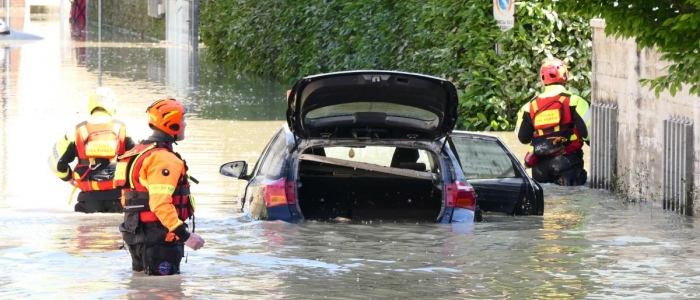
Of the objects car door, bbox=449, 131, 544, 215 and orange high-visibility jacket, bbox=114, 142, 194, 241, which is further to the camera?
car door, bbox=449, 131, 544, 215

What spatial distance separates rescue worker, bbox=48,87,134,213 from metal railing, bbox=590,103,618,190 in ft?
17.5

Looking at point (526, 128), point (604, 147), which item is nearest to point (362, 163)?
point (526, 128)

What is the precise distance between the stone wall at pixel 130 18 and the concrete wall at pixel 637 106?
142 feet

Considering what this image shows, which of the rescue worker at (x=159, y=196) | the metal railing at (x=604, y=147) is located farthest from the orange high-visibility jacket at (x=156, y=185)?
the metal railing at (x=604, y=147)

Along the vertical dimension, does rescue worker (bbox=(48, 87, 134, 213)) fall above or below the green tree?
below

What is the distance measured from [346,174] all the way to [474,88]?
8957 millimetres

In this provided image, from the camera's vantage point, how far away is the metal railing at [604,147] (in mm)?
16938

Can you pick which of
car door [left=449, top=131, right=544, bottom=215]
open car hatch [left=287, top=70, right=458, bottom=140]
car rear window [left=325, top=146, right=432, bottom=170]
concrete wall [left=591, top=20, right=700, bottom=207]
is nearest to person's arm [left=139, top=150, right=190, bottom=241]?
open car hatch [left=287, top=70, right=458, bottom=140]

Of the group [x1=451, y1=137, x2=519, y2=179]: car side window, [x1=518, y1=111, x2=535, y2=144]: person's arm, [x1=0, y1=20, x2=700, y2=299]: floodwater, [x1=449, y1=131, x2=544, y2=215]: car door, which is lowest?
[x1=0, y1=20, x2=700, y2=299]: floodwater

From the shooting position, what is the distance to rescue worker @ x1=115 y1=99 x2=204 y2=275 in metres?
10.0

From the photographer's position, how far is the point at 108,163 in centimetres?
1398

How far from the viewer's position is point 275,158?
12953 mm

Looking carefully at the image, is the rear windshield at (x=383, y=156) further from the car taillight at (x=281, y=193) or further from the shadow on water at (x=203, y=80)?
the shadow on water at (x=203, y=80)

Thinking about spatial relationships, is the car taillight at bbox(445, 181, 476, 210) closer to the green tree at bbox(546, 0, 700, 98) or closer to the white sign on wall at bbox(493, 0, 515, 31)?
the green tree at bbox(546, 0, 700, 98)
